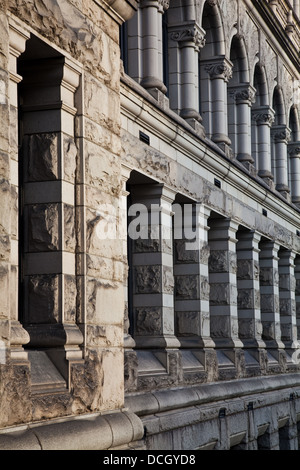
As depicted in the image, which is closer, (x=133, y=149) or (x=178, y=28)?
(x=133, y=149)

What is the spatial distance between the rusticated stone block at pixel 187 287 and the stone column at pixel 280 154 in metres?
10.5

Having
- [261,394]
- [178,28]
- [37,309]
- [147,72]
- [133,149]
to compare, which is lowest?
[261,394]

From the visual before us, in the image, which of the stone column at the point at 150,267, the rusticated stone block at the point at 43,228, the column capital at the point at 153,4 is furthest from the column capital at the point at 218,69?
the rusticated stone block at the point at 43,228

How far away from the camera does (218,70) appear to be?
20.4m

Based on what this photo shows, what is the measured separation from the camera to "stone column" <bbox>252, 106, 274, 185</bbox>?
25.4m

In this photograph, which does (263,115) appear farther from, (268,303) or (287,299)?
(287,299)

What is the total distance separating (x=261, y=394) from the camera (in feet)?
Result: 68.8

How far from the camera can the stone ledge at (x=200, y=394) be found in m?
13.4

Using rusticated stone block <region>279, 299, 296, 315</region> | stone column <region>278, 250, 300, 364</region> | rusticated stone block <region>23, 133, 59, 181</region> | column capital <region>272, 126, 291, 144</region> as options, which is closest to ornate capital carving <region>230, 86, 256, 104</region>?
column capital <region>272, 126, 291, 144</region>

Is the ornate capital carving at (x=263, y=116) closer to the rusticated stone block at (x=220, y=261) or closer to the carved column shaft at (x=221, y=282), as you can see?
the carved column shaft at (x=221, y=282)

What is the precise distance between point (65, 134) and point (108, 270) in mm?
1680

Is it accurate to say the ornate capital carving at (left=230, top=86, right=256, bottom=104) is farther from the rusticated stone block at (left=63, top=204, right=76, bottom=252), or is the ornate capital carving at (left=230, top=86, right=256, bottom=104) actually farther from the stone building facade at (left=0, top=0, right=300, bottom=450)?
the rusticated stone block at (left=63, top=204, right=76, bottom=252)

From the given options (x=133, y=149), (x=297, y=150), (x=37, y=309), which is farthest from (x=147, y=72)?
(x=297, y=150)
